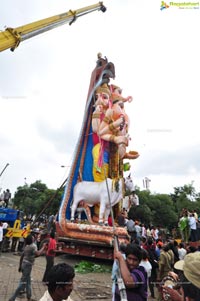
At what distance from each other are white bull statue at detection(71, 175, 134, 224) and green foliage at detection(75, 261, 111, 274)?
1553 mm

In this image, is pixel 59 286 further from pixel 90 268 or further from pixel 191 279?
pixel 90 268

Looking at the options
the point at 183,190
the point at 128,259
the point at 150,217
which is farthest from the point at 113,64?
the point at 183,190

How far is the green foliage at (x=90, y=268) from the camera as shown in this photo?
375 inches

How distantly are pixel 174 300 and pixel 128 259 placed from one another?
29.1 inches

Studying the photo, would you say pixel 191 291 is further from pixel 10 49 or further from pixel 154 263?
pixel 10 49

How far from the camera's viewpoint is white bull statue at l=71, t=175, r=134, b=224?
11.0 metres

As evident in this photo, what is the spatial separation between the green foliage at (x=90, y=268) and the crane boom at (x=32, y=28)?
747 cm

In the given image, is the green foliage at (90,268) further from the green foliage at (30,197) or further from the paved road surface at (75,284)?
the green foliage at (30,197)

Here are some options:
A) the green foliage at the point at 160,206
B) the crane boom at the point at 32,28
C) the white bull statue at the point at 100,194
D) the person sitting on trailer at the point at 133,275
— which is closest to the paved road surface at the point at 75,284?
the white bull statue at the point at 100,194

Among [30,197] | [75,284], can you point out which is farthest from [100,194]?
[30,197]

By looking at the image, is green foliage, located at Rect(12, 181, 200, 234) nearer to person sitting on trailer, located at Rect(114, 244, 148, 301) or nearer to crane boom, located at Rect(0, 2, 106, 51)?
crane boom, located at Rect(0, 2, 106, 51)

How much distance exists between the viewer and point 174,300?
A: 6.77ft

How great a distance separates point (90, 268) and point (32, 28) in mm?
8510

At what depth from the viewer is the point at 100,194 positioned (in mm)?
11211
